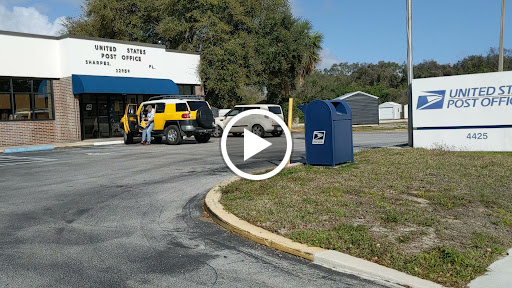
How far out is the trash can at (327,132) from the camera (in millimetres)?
10125

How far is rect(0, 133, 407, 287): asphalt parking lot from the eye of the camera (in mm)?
4402

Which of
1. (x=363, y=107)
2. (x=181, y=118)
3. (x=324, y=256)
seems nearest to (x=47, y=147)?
(x=181, y=118)

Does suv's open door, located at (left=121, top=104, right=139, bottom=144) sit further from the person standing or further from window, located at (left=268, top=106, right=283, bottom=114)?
window, located at (left=268, top=106, right=283, bottom=114)

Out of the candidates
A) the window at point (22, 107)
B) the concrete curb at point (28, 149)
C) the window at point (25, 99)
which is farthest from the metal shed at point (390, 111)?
the concrete curb at point (28, 149)

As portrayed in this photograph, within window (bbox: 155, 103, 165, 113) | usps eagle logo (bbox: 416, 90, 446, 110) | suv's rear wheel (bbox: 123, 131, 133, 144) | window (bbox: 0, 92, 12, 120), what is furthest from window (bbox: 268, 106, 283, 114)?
window (bbox: 0, 92, 12, 120)

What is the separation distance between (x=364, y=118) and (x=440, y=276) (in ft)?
125

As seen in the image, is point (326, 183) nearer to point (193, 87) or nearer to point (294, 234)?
point (294, 234)

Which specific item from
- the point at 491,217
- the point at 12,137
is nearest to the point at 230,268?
the point at 491,217

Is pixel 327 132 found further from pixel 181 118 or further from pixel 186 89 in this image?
pixel 186 89

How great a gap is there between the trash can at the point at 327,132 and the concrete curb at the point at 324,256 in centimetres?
427

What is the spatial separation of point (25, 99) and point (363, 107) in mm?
27713

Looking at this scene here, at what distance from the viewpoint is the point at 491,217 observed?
6.15 m

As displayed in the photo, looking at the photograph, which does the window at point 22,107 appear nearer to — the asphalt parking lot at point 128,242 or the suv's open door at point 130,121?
the suv's open door at point 130,121
